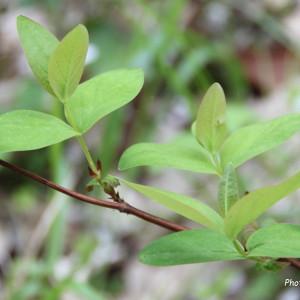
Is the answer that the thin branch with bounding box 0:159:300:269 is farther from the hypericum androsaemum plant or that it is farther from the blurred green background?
the blurred green background

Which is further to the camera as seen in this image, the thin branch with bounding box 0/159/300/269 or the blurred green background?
the blurred green background

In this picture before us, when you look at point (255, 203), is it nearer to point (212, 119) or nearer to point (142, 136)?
point (212, 119)

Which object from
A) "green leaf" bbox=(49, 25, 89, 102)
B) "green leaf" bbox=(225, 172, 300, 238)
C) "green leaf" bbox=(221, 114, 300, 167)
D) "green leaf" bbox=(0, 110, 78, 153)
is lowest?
"green leaf" bbox=(225, 172, 300, 238)

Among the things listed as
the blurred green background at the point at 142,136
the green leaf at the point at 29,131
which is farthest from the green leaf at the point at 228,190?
the blurred green background at the point at 142,136

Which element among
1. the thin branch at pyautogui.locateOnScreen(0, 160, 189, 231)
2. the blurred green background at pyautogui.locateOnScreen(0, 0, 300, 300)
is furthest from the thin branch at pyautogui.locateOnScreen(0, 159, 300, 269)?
the blurred green background at pyautogui.locateOnScreen(0, 0, 300, 300)

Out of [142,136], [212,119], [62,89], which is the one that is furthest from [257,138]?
[142,136]

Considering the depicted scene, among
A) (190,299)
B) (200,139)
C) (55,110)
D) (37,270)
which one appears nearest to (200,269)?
(190,299)
